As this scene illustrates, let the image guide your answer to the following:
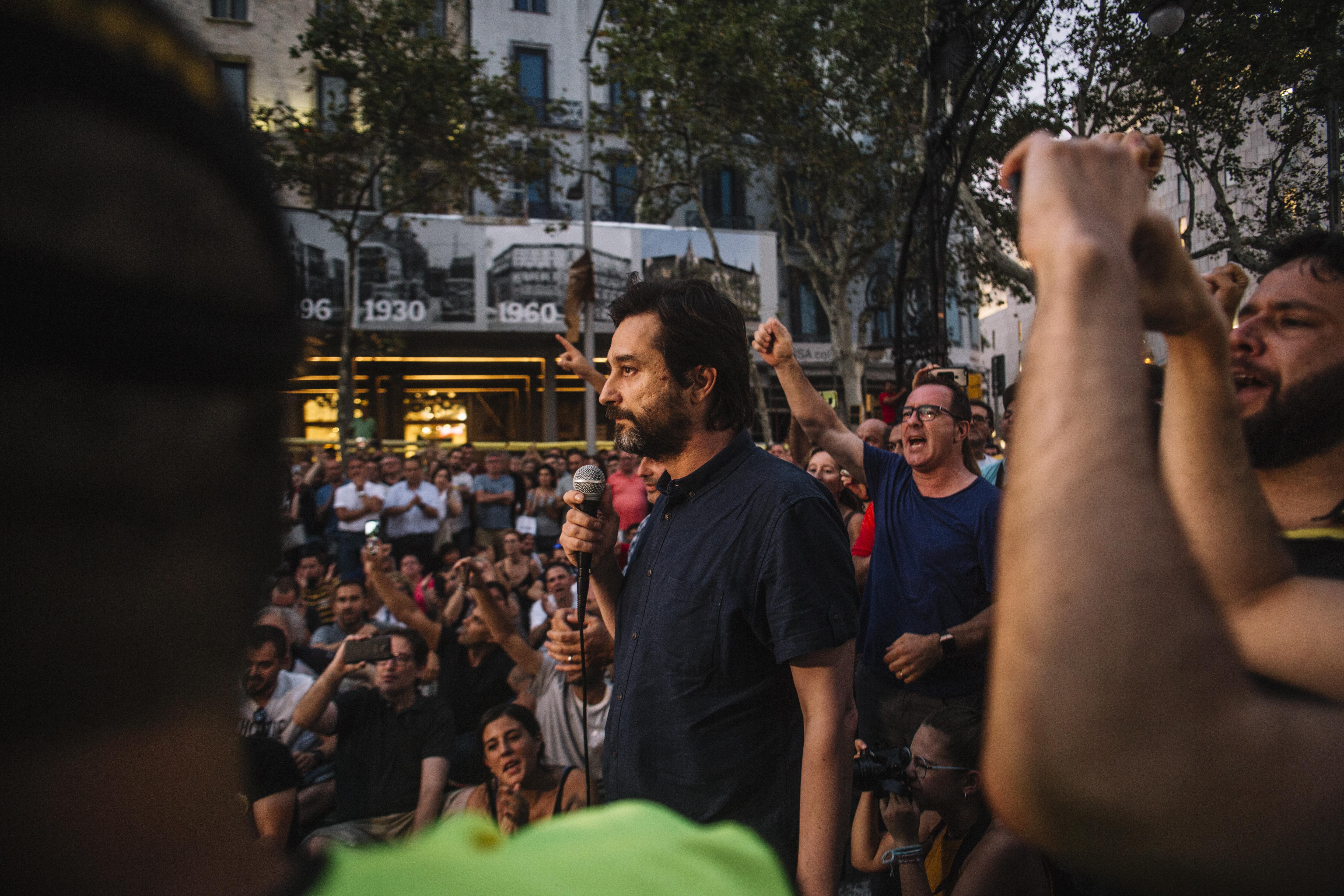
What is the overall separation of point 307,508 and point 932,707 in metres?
9.66

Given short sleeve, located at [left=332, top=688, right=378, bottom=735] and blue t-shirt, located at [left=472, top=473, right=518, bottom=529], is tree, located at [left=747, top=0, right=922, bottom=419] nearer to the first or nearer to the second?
blue t-shirt, located at [left=472, top=473, right=518, bottom=529]

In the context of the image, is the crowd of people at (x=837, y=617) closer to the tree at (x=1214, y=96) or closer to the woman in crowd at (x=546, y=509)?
the woman in crowd at (x=546, y=509)

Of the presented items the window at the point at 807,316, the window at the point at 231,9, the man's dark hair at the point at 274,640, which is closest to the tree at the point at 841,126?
the window at the point at 807,316

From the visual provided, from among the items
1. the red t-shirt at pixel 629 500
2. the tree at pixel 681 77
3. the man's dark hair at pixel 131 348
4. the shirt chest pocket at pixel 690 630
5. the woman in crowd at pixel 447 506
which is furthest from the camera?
the tree at pixel 681 77

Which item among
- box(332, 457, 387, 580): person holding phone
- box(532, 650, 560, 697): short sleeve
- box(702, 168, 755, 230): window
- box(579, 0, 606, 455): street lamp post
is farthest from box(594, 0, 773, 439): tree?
box(532, 650, 560, 697): short sleeve

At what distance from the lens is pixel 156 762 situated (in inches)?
20.2

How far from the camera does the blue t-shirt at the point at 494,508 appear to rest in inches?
446

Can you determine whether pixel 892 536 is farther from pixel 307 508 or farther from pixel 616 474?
pixel 307 508

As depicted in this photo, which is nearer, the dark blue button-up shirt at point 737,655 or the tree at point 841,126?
the dark blue button-up shirt at point 737,655

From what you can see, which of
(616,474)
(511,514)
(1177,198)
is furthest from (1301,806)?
(1177,198)

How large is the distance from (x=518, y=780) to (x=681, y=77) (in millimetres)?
14503

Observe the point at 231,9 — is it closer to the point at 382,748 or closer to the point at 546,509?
the point at 546,509

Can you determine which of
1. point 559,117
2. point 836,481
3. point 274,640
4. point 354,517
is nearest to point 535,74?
point 559,117

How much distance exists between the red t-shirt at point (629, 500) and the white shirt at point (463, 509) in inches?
126
